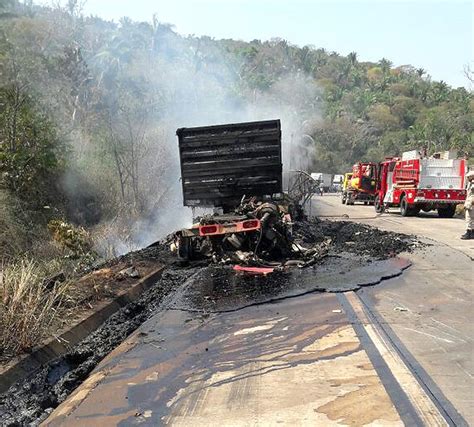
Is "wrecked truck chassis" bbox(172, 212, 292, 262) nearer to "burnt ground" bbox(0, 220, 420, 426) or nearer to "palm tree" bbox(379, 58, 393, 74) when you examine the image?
"burnt ground" bbox(0, 220, 420, 426)

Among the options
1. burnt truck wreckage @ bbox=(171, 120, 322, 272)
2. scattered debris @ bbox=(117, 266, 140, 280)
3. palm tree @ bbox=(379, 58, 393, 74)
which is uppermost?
palm tree @ bbox=(379, 58, 393, 74)

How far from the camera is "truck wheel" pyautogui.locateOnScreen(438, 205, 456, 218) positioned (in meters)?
20.2

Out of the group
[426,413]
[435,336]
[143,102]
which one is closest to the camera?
[426,413]

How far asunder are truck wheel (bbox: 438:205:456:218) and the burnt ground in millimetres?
8584

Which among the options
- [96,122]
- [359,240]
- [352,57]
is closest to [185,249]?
[359,240]

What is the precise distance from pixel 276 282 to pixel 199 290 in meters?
1.15

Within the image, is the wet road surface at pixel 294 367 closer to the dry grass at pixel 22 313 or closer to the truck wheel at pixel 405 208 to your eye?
the dry grass at pixel 22 313

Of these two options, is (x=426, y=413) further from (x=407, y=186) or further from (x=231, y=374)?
(x=407, y=186)

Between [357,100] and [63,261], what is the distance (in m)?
84.7

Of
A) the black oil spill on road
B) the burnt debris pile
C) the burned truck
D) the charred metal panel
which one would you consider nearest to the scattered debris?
the black oil spill on road

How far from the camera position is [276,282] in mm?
8047

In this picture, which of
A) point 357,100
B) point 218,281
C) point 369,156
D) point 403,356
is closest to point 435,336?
point 403,356

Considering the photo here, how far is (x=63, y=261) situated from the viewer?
12586mm

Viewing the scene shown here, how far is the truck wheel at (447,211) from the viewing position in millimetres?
20234
